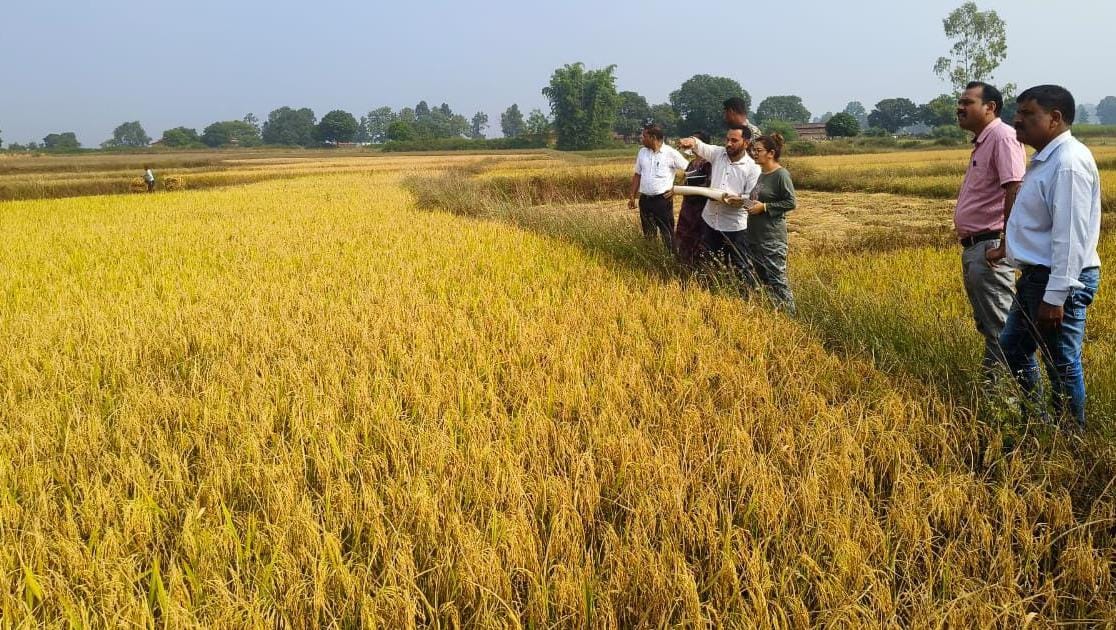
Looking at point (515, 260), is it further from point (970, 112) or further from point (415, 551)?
point (415, 551)

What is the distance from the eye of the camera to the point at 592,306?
418 cm

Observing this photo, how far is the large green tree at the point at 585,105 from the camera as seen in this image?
2509 inches

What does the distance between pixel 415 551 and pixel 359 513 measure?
24 centimetres

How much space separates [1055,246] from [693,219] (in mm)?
2985

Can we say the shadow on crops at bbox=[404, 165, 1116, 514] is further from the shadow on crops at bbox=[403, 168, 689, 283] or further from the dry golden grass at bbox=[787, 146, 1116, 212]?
the dry golden grass at bbox=[787, 146, 1116, 212]

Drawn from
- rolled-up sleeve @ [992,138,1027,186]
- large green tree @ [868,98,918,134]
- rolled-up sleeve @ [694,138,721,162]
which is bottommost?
rolled-up sleeve @ [992,138,1027,186]

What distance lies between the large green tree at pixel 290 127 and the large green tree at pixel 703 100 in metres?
62.0

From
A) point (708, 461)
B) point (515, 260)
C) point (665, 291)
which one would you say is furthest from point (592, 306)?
point (708, 461)

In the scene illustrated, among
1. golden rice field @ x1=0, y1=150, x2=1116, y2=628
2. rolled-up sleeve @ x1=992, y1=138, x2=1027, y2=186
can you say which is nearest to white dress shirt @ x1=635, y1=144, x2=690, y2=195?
golden rice field @ x1=0, y1=150, x2=1116, y2=628

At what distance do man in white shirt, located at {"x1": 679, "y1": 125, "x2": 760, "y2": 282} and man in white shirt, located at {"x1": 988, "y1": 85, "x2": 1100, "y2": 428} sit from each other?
1854mm

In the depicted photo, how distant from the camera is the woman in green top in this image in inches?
155

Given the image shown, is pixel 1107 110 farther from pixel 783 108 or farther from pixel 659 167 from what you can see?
pixel 659 167

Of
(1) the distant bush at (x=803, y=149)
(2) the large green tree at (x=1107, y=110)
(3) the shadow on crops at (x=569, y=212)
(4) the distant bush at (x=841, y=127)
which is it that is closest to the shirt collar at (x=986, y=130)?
(3) the shadow on crops at (x=569, y=212)

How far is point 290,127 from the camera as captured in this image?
127 meters
